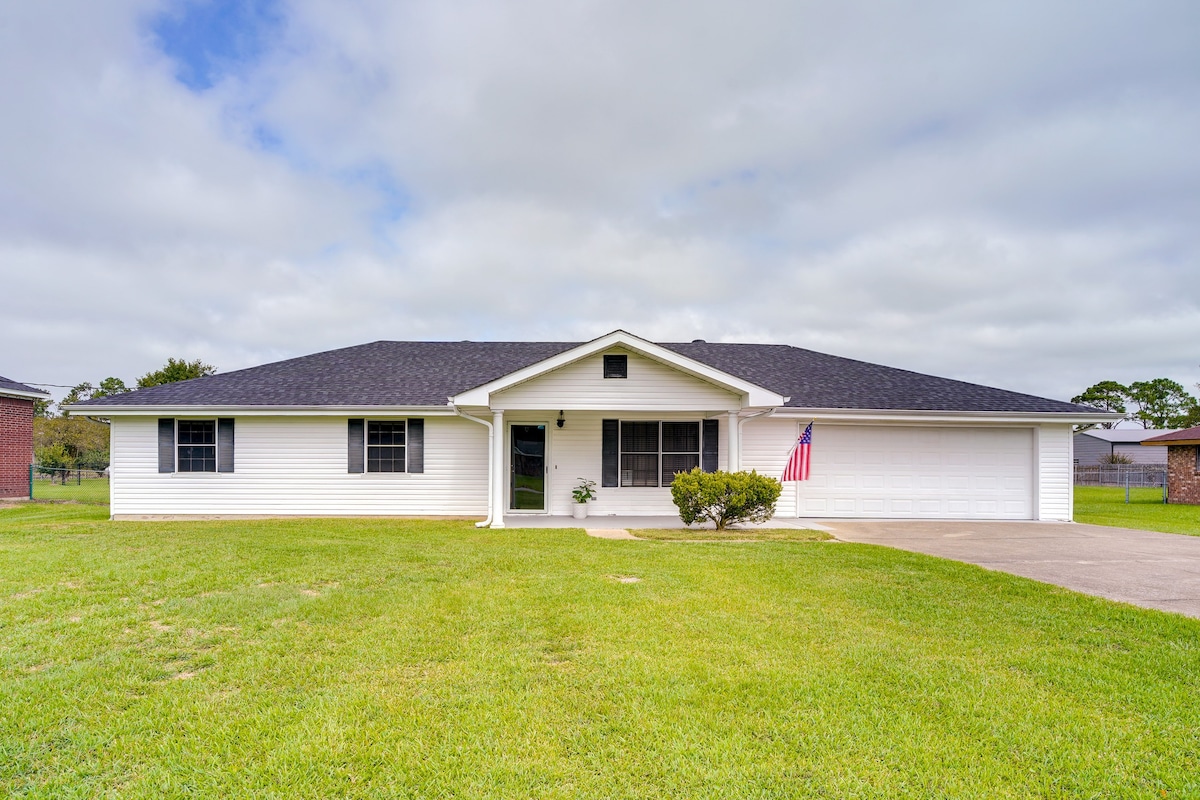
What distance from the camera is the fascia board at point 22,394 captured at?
18.7m

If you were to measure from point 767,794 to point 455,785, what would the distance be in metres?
1.49

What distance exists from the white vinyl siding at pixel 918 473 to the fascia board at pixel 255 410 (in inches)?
336

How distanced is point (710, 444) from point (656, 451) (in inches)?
49.1

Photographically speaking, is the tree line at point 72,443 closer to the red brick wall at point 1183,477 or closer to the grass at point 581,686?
the grass at point 581,686

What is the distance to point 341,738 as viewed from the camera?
3.38 metres

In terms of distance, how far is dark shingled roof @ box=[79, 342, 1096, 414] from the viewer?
1411cm

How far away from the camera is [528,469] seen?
46.5ft

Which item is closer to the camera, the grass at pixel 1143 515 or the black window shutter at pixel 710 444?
the black window shutter at pixel 710 444

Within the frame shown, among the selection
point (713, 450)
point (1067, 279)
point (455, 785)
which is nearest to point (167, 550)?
point (455, 785)

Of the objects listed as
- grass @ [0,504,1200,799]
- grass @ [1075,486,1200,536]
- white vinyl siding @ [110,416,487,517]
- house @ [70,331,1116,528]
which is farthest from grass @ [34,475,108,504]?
grass @ [1075,486,1200,536]

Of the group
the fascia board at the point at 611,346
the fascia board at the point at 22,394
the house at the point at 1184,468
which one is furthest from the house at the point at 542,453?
the house at the point at 1184,468

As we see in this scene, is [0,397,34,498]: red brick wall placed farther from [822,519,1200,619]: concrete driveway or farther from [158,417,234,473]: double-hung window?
[822,519,1200,619]: concrete driveway

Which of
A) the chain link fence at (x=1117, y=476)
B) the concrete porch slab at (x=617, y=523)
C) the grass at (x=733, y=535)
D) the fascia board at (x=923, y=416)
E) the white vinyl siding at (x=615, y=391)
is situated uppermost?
the white vinyl siding at (x=615, y=391)

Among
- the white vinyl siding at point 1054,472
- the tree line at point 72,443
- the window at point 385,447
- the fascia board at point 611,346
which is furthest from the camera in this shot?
the tree line at point 72,443
